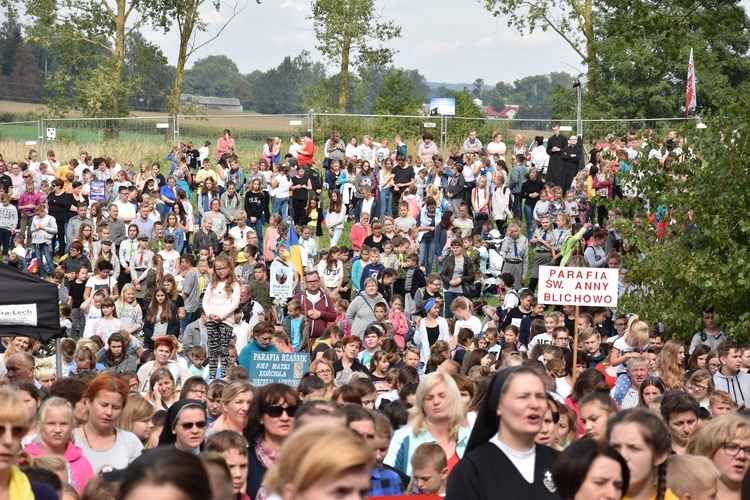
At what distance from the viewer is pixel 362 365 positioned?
47.0ft

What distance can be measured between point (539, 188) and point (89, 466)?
784 inches

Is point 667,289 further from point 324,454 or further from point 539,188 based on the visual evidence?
point 324,454

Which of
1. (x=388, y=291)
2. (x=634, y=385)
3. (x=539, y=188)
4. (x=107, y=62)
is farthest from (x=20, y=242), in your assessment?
(x=107, y=62)

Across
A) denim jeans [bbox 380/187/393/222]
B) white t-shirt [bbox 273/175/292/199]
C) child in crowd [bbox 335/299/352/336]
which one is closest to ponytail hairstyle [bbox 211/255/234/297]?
child in crowd [bbox 335/299/352/336]

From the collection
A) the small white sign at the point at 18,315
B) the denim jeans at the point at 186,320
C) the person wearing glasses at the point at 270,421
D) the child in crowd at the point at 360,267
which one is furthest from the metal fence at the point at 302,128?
the person wearing glasses at the point at 270,421

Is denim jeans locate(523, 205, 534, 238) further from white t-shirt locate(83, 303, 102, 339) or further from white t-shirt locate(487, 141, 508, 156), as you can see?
white t-shirt locate(83, 303, 102, 339)

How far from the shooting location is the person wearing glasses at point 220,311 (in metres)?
17.8

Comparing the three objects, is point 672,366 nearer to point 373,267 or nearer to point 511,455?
point 511,455

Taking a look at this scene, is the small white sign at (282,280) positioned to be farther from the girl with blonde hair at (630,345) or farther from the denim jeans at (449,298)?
the girl with blonde hair at (630,345)

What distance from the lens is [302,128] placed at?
39.5m

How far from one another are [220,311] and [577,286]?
5.83m

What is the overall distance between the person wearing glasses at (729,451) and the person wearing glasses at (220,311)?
11.7 meters

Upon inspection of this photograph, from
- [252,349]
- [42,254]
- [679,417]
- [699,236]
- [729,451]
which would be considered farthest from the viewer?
[42,254]

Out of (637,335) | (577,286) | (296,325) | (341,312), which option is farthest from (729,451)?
(341,312)
